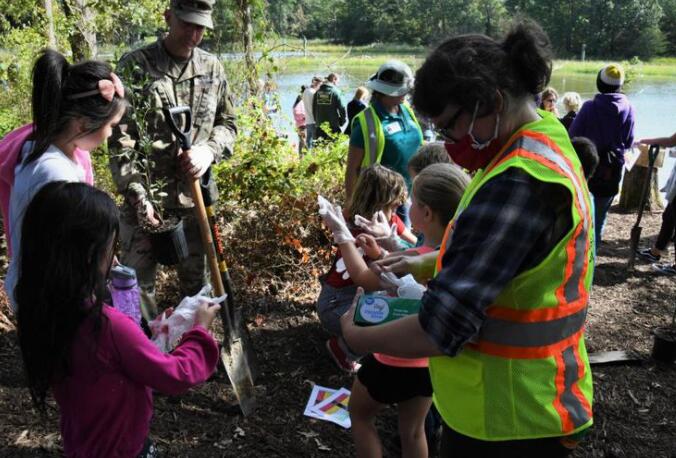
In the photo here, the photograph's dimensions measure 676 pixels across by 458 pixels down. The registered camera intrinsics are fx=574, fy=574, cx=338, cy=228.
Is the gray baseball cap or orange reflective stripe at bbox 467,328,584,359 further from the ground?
the gray baseball cap

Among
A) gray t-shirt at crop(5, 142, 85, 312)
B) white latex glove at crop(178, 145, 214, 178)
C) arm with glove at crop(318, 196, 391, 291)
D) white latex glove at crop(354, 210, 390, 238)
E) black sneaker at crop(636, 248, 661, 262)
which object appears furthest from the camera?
black sneaker at crop(636, 248, 661, 262)

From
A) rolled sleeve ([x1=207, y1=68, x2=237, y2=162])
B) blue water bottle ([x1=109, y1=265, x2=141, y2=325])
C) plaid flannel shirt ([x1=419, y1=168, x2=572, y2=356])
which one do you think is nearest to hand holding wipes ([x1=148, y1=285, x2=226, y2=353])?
blue water bottle ([x1=109, y1=265, x2=141, y2=325])

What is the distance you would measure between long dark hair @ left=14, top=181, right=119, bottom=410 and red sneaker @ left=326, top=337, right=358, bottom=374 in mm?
Answer: 2301

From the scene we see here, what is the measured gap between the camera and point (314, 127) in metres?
11.1

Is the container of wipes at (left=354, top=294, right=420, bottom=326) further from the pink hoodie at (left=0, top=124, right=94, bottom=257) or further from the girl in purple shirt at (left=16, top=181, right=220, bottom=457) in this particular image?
the pink hoodie at (left=0, top=124, right=94, bottom=257)

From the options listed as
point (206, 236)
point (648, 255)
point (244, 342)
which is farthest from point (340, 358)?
point (648, 255)

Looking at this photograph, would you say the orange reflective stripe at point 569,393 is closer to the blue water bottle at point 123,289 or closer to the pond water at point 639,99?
the blue water bottle at point 123,289

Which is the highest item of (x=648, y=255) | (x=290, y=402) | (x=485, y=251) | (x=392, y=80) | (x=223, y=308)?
(x=392, y=80)

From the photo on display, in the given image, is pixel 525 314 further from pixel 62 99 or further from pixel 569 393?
pixel 62 99

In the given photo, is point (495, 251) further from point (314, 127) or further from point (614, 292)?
point (314, 127)

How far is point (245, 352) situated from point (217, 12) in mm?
4918

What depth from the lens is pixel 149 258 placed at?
11.3ft

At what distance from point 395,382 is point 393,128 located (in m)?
2.27

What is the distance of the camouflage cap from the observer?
3096 millimetres
